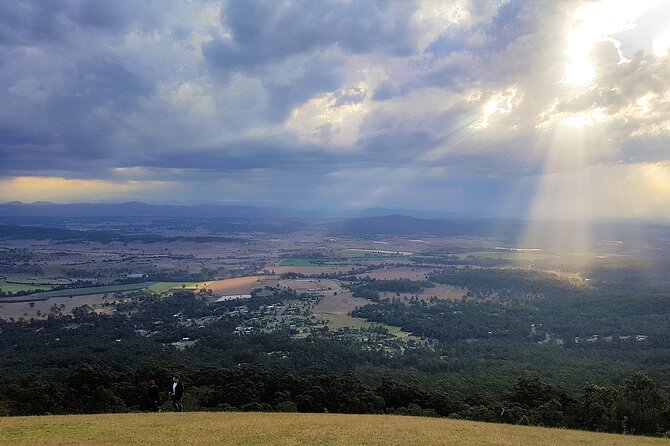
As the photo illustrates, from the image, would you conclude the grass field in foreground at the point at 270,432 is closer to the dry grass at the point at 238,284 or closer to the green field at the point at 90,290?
the dry grass at the point at 238,284

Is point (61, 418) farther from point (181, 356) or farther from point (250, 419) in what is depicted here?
A: point (181, 356)

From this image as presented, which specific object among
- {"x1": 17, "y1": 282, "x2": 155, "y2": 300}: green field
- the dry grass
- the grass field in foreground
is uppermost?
the grass field in foreground

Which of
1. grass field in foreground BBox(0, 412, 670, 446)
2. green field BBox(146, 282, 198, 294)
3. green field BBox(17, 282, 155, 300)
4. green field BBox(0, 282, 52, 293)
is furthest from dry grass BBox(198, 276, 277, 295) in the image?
grass field in foreground BBox(0, 412, 670, 446)

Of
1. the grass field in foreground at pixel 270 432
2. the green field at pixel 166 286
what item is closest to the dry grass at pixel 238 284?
the green field at pixel 166 286

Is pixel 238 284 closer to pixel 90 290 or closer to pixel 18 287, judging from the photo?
pixel 90 290

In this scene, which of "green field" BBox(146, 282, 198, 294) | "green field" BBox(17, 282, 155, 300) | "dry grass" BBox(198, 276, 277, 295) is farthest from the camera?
"green field" BBox(146, 282, 198, 294)

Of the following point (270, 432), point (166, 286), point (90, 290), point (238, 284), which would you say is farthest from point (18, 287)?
point (270, 432)

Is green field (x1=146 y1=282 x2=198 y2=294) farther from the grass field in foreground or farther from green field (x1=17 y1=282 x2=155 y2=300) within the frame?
the grass field in foreground

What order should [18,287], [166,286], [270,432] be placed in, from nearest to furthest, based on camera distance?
[270,432], [18,287], [166,286]
